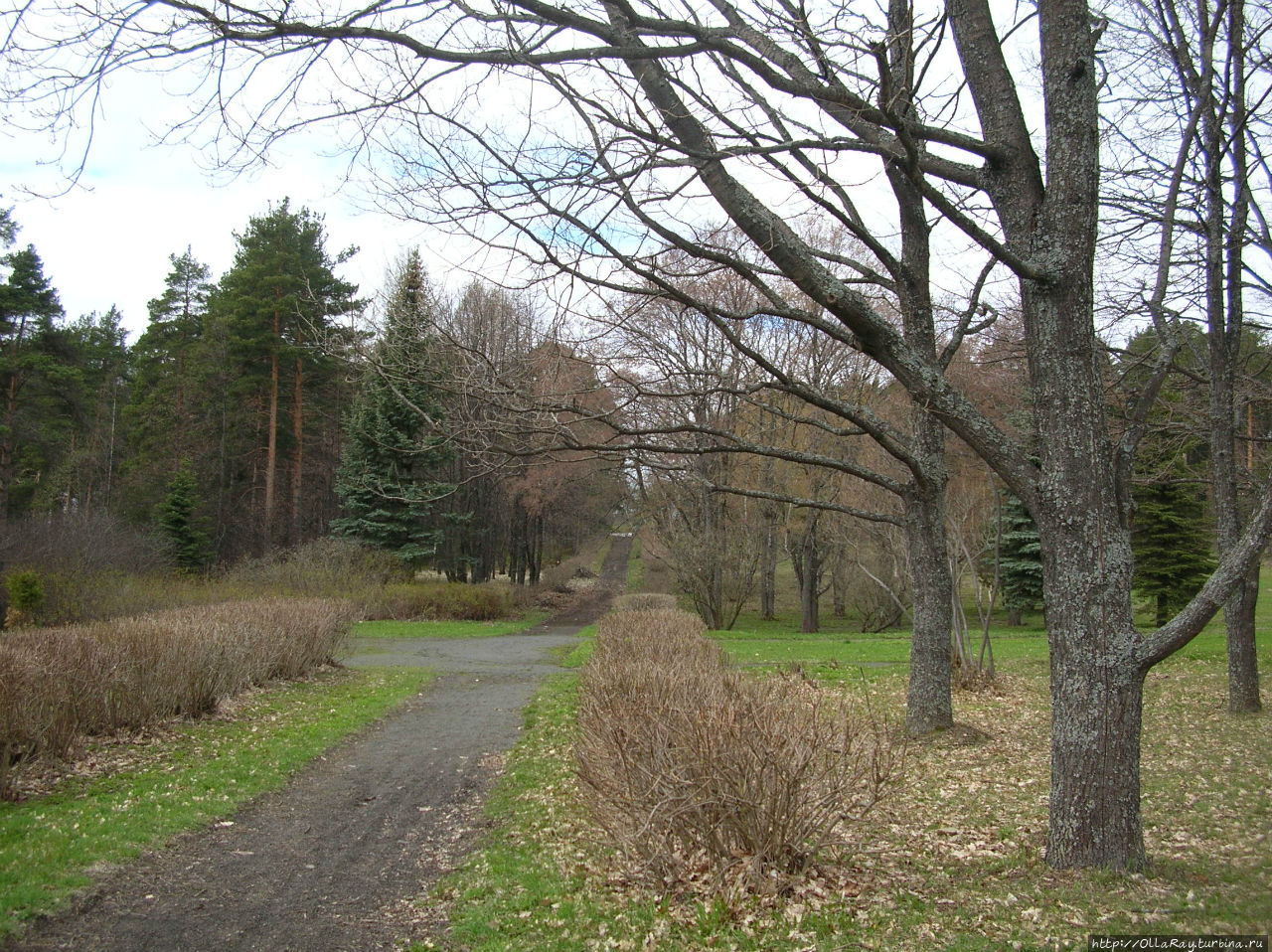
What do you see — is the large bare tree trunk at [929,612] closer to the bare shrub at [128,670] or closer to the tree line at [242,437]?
the bare shrub at [128,670]

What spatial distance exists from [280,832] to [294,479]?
96.2 feet

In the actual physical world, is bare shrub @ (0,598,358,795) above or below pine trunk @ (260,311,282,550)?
below

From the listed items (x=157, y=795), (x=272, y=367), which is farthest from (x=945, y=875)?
(x=272, y=367)

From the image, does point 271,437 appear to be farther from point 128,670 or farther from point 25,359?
point 128,670

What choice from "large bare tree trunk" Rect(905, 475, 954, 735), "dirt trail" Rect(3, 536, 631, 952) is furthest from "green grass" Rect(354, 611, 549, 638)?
"large bare tree trunk" Rect(905, 475, 954, 735)

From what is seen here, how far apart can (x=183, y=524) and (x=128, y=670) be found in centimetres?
2545

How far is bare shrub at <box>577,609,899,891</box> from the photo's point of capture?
4.42 meters

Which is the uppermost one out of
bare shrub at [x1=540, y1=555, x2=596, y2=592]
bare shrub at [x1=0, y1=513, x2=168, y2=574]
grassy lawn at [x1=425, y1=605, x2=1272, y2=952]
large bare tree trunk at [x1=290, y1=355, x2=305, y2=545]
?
large bare tree trunk at [x1=290, y1=355, x2=305, y2=545]

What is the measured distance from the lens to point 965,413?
4.38 m

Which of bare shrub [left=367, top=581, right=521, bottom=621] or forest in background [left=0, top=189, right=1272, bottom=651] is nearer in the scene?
forest in background [left=0, top=189, right=1272, bottom=651]

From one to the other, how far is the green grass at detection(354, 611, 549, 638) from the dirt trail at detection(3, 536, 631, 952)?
42.9 ft

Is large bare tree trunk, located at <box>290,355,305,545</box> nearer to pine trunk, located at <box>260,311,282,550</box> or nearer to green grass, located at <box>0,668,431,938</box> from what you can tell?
pine trunk, located at <box>260,311,282,550</box>

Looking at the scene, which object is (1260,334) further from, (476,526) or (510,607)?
(476,526)

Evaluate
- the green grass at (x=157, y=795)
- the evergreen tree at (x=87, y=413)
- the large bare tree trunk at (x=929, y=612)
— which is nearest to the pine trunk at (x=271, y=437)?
the evergreen tree at (x=87, y=413)
